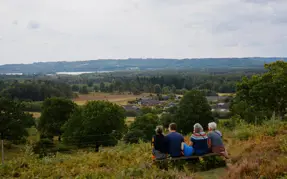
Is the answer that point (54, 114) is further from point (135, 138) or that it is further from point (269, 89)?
point (269, 89)

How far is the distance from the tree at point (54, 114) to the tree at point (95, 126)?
23.3 feet

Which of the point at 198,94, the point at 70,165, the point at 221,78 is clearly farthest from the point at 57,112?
the point at 221,78

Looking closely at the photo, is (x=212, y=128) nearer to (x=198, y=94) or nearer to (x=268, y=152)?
(x=268, y=152)

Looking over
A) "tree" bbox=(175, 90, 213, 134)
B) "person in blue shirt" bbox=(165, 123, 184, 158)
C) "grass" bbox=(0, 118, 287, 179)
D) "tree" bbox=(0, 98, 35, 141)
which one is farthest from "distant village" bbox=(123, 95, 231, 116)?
"person in blue shirt" bbox=(165, 123, 184, 158)

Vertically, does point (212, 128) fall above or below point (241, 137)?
above

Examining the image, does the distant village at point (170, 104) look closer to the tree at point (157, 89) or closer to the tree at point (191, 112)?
the tree at point (157, 89)

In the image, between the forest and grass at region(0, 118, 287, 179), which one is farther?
the forest

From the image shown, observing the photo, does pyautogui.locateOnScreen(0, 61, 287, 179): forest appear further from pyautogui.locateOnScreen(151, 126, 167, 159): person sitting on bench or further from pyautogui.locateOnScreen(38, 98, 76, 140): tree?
pyautogui.locateOnScreen(151, 126, 167, 159): person sitting on bench

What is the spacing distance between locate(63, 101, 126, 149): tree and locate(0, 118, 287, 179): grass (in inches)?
824

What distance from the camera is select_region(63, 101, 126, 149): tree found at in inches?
1290

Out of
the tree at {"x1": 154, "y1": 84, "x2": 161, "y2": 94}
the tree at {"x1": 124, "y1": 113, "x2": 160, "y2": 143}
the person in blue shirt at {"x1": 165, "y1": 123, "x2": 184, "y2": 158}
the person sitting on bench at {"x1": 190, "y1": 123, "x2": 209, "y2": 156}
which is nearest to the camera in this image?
the person in blue shirt at {"x1": 165, "y1": 123, "x2": 184, "y2": 158}

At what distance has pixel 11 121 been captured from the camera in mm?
36969

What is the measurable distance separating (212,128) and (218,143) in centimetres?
50

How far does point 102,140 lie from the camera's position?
106ft
